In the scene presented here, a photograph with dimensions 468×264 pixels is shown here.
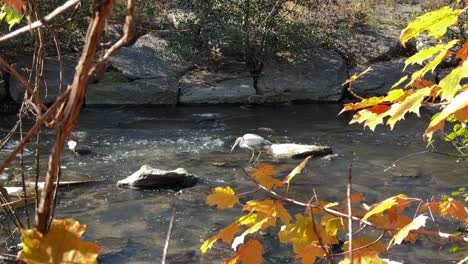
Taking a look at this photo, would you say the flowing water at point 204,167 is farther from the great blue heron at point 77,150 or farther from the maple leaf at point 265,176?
the maple leaf at point 265,176

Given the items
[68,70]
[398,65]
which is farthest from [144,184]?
[398,65]

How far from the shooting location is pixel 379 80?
10477 millimetres

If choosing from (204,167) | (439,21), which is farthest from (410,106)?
(204,167)

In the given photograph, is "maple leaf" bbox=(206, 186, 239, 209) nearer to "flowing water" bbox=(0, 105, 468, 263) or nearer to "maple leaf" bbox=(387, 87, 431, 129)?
"maple leaf" bbox=(387, 87, 431, 129)

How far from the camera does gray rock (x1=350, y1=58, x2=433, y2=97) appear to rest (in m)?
10.3

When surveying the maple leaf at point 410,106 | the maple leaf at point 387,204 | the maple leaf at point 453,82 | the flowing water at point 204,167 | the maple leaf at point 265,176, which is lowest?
the flowing water at point 204,167

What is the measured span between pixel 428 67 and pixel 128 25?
0.90m

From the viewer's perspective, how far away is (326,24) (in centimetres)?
1190

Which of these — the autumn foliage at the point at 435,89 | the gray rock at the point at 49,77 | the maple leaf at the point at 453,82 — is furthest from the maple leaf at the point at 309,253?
the gray rock at the point at 49,77

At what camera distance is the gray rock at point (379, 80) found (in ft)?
33.7

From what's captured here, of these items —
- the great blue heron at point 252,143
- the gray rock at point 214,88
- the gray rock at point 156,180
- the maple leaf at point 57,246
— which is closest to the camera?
the maple leaf at point 57,246

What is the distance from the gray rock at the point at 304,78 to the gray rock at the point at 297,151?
10.7 feet

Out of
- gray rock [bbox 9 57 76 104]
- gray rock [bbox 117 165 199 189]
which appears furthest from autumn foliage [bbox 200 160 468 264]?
gray rock [bbox 9 57 76 104]

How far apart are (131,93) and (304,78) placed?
312 centimetres
